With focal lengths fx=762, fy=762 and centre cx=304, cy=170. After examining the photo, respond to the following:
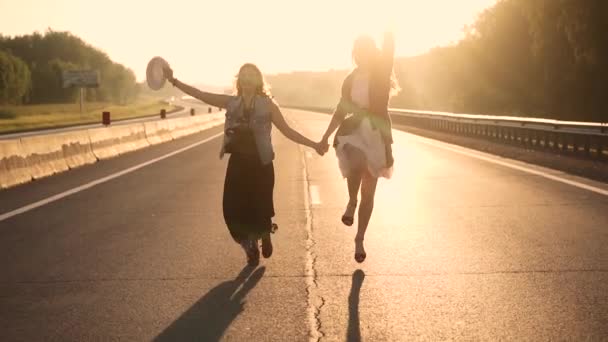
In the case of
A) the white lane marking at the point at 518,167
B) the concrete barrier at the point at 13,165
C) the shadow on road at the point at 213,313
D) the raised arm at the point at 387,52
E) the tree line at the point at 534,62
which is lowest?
the shadow on road at the point at 213,313

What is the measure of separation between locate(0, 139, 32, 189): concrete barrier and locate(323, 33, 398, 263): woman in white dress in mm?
8206

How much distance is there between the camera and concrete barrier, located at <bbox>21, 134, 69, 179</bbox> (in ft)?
48.2

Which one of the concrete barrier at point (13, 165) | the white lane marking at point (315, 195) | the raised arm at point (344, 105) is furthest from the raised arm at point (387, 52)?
the concrete barrier at point (13, 165)

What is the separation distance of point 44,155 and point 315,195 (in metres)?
6.48

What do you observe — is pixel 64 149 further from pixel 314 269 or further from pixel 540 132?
pixel 314 269

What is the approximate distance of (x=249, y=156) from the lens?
673 centimetres

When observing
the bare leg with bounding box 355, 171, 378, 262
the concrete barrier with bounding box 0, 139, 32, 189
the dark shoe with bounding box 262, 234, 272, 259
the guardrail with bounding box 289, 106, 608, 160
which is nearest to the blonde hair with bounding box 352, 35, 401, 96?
the bare leg with bounding box 355, 171, 378, 262

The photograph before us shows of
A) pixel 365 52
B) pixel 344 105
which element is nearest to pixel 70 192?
pixel 344 105

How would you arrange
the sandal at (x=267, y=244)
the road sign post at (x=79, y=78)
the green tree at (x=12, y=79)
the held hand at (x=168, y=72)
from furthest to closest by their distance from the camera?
the green tree at (x=12, y=79), the road sign post at (x=79, y=78), the sandal at (x=267, y=244), the held hand at (x=168, y=72)

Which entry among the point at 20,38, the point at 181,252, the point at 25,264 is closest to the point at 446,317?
the point at 181,252

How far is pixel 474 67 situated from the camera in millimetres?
58000

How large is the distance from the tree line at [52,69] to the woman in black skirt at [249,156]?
340 ft

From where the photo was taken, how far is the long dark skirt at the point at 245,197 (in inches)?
266

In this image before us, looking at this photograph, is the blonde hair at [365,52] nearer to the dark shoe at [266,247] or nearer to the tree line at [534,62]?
the dark shoe at [266,247]
